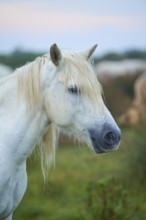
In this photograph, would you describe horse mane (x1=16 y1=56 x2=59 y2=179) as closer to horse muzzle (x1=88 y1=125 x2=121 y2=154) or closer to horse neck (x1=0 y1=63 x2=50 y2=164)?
horse neck (x1=0 y1=63 x2=50 y2=164)

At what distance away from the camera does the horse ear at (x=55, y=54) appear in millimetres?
3017

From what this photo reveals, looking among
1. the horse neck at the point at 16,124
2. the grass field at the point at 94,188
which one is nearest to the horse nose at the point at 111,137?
the horse neck at the point at 16,124

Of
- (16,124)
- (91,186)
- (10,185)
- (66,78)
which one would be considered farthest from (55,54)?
(91,186)

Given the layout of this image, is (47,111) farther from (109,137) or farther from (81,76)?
(109,137)

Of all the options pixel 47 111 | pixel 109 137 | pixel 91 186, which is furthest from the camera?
pixel 91 186

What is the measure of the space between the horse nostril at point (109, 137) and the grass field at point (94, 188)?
2.77 feet

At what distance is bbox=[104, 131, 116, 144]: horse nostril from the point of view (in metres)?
2.97

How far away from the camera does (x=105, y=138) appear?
9.80ft

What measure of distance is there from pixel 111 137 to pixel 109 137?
0.04 ft

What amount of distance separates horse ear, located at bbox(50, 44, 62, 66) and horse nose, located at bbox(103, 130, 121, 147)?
52cm

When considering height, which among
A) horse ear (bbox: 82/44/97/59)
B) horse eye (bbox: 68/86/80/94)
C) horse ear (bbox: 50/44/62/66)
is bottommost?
horse eye (bbox: 68/86/80/94)

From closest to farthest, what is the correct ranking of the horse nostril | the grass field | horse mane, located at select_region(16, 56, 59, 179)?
1. the horse nostril
2. horse mane, located at select_region(16, 56, 59, 179)
3. the grass field

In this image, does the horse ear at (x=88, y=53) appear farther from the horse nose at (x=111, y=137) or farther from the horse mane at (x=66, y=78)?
the horse nose at (x=111, y=137)

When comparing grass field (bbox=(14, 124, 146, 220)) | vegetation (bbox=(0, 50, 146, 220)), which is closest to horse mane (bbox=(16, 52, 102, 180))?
vegetation (bbox=(0, 50, 146, 220))
